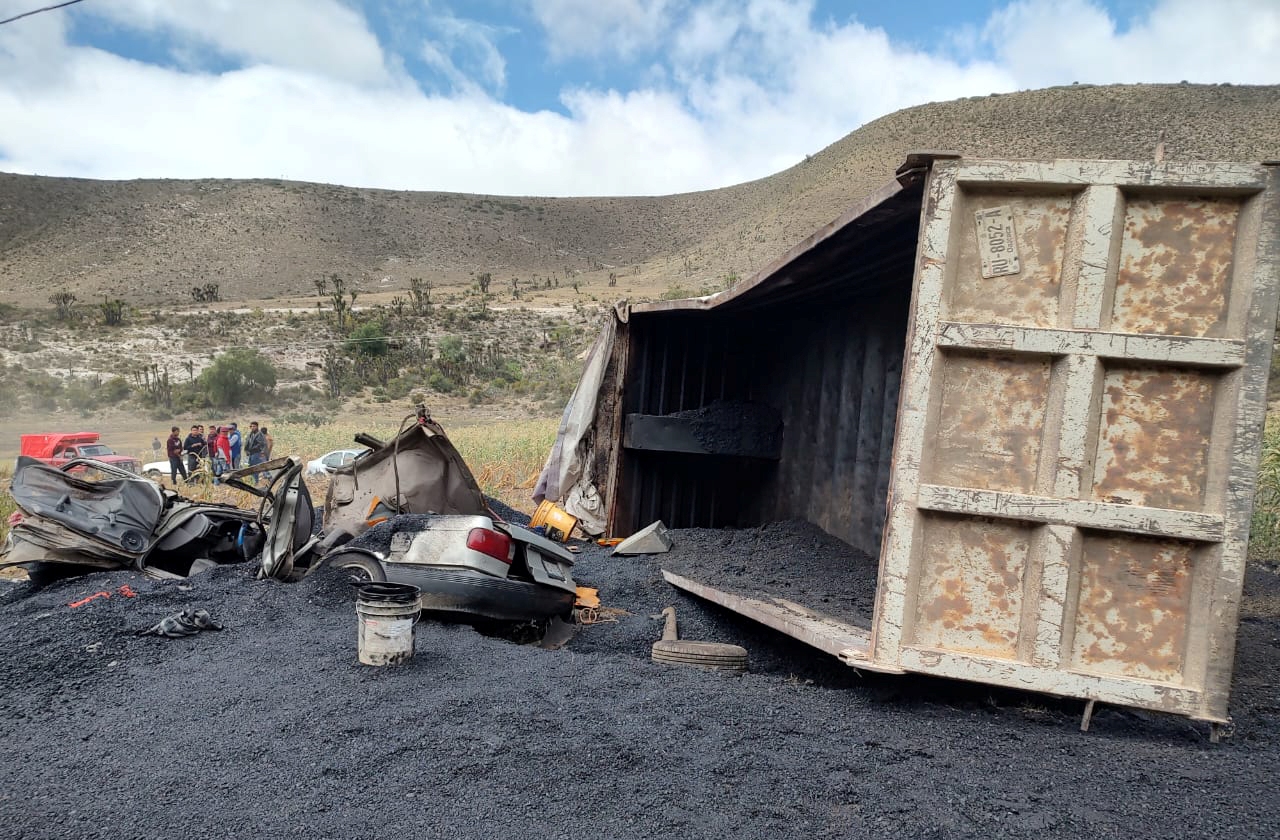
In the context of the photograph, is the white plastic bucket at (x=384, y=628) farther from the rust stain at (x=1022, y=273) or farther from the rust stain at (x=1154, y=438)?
the rust stain at (x=1154, y=438)

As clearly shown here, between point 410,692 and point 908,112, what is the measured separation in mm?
56840

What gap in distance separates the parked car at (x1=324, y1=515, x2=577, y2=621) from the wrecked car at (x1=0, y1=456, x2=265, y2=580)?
1.81 meters

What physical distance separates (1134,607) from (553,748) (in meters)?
2.54

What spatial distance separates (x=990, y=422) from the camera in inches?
152

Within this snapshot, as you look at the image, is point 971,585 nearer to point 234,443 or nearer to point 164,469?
point 234,443

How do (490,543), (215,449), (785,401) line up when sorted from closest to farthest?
1. (490,543)
2. (785,401)
3. (215,449)

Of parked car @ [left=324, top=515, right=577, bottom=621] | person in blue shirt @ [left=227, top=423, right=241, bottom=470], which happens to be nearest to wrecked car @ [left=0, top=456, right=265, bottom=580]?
parked car @ [left=324, top=515, right=577, bottom=621]

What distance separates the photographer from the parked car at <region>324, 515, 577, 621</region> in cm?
535

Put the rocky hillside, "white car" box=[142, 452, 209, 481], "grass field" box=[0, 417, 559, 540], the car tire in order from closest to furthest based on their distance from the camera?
1. the car tire
2. "grass field" box=[0, 417, 559, 540]
3. "white car" box=[142, 452, 209, 481]
4. the rocky hillside

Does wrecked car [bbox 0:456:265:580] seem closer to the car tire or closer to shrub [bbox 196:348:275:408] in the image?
the car tire

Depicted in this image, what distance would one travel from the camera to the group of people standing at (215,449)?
1664 cm

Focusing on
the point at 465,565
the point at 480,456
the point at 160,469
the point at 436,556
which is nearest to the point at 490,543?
the point at 465,565

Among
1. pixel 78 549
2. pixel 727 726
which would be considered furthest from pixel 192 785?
pixel 78 549

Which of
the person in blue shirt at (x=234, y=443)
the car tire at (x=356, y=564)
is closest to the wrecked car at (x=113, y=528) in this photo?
the car tire at (x=356, y=564)
